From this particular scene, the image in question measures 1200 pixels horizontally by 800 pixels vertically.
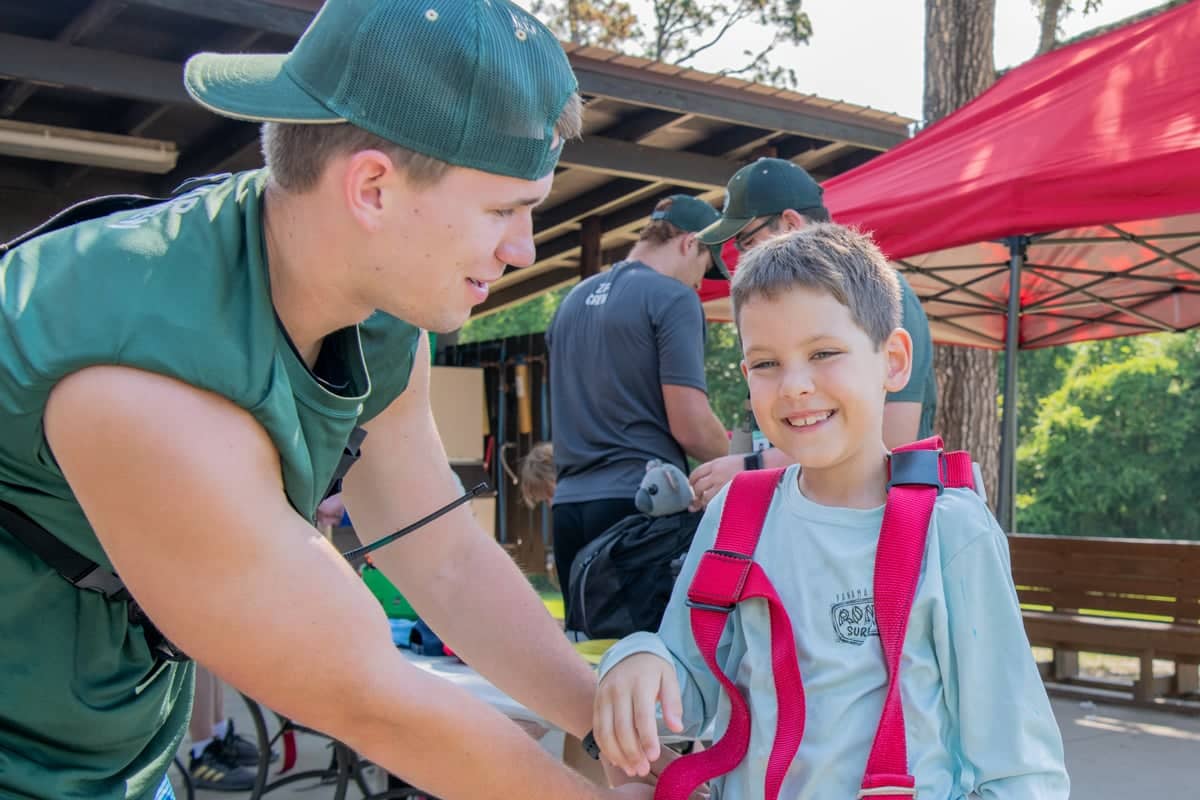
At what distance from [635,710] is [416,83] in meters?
0.81

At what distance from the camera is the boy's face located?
1.70 meters

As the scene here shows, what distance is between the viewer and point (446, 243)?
128cm

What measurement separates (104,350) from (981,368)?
8.00 metres

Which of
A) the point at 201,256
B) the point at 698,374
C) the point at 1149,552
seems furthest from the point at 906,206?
the point at 201,256

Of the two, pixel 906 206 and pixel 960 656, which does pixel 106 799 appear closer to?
pixel 960 656

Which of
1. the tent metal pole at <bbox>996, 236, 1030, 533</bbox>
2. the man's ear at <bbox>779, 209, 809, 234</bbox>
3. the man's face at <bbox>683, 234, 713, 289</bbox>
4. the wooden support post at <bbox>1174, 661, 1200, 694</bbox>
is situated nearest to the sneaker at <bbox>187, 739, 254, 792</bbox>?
the man's face at <bbox>683, 234, 713, 289</bbox>

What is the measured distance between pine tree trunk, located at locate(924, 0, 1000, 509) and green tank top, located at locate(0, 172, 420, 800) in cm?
738

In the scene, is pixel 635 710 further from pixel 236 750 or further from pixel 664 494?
pixel 236 750

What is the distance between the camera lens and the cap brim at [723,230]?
3.57m

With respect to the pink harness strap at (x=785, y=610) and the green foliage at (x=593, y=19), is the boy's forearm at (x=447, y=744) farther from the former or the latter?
the green foliage at (x=593, y=19)

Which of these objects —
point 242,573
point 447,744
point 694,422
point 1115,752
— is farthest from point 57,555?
point 1115,752

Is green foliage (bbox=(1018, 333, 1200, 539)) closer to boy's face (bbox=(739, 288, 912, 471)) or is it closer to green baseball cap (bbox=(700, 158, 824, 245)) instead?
green baseball cap (bbox=(700, 158, 824, 245))

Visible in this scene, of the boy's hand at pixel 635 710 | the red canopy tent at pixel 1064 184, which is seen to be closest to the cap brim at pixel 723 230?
the red canopy tent at pixel 1064 184

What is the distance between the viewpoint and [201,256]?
1178mm
